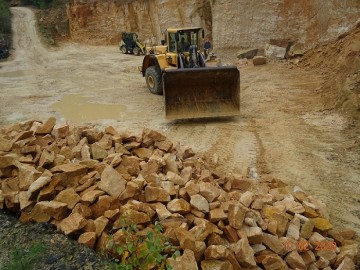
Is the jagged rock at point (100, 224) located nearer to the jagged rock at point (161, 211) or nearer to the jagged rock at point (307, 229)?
the jagged rock at point (161, 211)

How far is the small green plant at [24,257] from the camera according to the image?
328cm

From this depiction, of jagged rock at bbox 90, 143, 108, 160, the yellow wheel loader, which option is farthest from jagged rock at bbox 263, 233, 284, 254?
the yellow wheel loader

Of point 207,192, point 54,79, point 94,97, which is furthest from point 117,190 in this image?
point 54,79

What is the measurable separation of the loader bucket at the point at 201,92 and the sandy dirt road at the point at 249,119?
10.5 inches

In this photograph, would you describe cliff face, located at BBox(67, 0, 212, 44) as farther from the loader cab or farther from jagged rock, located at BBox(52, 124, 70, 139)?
jagged rock, located at BBox(52, 124, 70, 139)

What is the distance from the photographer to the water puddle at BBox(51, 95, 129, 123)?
942cm

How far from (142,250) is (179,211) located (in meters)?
0.83

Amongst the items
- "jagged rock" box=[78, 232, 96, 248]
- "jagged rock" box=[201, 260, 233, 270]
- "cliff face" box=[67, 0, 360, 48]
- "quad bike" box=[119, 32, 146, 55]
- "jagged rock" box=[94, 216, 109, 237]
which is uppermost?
"cliff face" box=[67, 0, 360, 48]

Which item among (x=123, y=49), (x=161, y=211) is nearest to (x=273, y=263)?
(x=161, y=211)

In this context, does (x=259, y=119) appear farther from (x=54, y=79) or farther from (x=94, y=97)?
(x=54, y=79)

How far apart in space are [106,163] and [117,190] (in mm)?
790

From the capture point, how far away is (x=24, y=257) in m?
3.42

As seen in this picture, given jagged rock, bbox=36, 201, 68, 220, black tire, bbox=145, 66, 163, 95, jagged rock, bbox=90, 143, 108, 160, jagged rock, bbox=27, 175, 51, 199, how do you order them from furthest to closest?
black tire, bbox=145, 66, 163, 95 → jagged rock, bbox=90, 143, 108, 160 → jagged rock, bbox=27, 175, 51, 199 → jagged rock, bbox=36, 201, 68, 220
